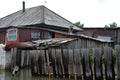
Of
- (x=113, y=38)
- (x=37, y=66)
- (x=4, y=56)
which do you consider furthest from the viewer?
(x=113, y=38)

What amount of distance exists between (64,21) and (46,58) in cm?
2130

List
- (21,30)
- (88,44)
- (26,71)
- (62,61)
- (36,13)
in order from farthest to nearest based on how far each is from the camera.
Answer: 1. (36,13)
2. (21,30)
3. (88,44)
4. (26,71)
5. (62,61)

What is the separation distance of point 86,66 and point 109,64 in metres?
1.52

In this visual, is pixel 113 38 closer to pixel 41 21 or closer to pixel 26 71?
pixel 41 21

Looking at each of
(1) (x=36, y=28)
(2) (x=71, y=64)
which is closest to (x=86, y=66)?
(2) (x=71, y=64)

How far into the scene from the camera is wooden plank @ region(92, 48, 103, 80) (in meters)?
14.6

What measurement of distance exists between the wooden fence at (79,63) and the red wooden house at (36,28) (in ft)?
30.2

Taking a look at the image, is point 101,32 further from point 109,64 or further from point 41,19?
point 109,64

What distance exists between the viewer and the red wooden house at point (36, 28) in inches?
1067

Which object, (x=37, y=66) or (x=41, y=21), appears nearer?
(x=37, y=66)

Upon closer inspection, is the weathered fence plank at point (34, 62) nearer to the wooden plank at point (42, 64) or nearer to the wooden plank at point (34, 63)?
the wooden plank at point (34, 63)

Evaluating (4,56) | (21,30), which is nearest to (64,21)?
(21,30)

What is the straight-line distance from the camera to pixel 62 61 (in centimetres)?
1652

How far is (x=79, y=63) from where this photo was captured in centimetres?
1556
